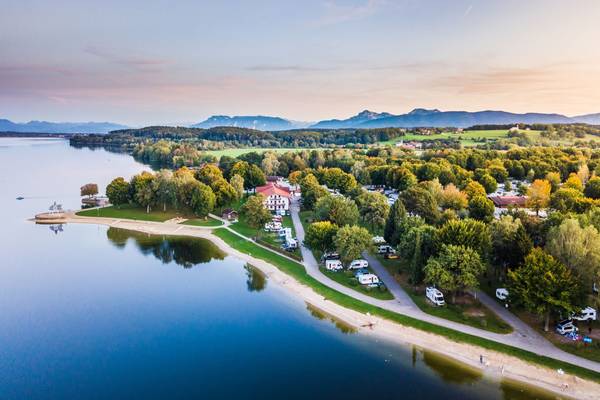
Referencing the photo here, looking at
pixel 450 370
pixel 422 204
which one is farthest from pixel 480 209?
pixel 450 370

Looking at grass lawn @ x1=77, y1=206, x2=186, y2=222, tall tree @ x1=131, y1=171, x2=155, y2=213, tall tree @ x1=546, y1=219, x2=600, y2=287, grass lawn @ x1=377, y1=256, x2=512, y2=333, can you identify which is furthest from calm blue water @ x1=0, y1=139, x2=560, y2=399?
tall tree @ x1=131, y1=171, x2=155, y2=213

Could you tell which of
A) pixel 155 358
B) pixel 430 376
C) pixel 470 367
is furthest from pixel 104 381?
pixel 470 367

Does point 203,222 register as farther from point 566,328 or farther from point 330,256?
point 566,328

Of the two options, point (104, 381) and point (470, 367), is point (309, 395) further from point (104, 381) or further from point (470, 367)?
point (104, 381)

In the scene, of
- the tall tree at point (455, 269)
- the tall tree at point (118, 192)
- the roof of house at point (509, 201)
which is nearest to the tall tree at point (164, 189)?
the tall tree at point (118, 192)

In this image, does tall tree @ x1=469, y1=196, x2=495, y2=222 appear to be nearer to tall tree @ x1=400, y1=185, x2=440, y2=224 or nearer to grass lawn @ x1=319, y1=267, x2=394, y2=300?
tall tree @ x1=400, y1=185, x2=440, y2=224

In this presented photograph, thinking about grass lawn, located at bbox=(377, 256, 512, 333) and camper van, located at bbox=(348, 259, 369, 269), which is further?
camper van, located at bbox=(348, 259, 369, 269)

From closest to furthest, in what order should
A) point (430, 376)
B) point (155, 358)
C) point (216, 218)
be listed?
point (430, 376)
point (155, 358)
point (216, 218)
